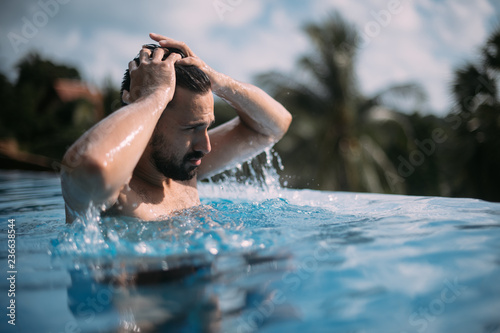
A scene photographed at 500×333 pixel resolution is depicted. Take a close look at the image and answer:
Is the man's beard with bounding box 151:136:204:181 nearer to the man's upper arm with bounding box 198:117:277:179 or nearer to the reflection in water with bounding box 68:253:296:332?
the man's upper arm with bounding box 198:117:277:179

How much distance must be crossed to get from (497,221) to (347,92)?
1317 centimetres

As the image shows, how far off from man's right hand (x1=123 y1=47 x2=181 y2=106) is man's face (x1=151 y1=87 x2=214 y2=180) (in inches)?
8.0

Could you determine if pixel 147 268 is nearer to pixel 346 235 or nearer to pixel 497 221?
pixel 346 235

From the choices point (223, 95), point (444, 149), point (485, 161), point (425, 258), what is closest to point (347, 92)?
point (444, 149)

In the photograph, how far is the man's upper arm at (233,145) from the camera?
3.07 metres

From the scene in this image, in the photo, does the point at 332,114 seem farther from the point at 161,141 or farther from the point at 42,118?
the point at 42,118

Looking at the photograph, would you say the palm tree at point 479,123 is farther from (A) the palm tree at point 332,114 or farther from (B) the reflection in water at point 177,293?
(B) the reflection in water at point 177,293

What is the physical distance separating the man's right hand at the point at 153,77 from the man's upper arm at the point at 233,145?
1.01 m

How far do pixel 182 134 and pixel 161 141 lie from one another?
14 centimetres

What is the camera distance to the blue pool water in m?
1.17

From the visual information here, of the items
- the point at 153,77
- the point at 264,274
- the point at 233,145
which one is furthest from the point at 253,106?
the point at 264,274

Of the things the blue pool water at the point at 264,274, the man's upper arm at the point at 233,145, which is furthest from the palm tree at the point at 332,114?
the blue pool water at the point at 264,274

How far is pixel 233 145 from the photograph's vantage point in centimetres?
307

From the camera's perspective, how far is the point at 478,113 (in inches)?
404
